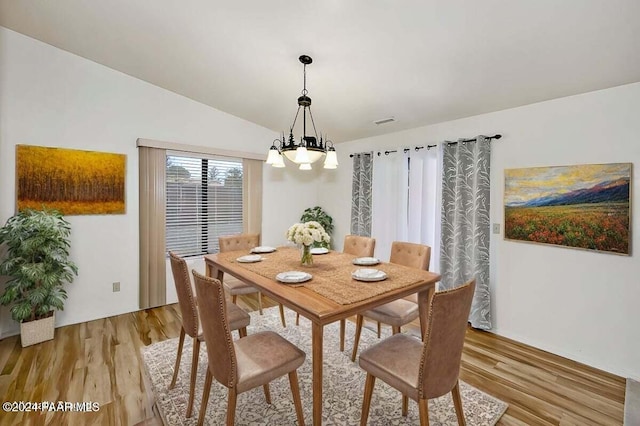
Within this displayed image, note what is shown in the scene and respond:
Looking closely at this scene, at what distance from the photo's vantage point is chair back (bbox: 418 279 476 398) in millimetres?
1394

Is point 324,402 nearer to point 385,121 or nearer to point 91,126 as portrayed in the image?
point 385,121

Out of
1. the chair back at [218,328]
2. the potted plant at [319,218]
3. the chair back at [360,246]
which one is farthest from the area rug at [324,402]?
the potted plant at [319,218]

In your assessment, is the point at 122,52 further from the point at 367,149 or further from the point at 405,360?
the point at 405,360

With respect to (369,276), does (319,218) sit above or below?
above

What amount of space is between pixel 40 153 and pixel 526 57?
4578 millimetres

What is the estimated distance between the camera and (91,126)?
329 centimetres

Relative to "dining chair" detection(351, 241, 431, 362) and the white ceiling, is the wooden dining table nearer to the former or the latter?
"dining chair" detection(351, 241, 431, 362)

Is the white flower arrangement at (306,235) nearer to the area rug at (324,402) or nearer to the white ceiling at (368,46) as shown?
the area rug at (324,402)

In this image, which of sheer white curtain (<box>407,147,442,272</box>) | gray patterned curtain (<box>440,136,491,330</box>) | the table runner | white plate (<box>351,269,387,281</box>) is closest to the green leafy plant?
the table runner

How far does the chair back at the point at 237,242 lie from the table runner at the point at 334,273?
0.43 meters

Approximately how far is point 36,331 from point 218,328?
260cm

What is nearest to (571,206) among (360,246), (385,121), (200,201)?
(360,246)

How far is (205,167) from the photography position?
13.8 ft

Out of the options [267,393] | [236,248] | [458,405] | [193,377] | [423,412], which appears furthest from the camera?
[236,248]
